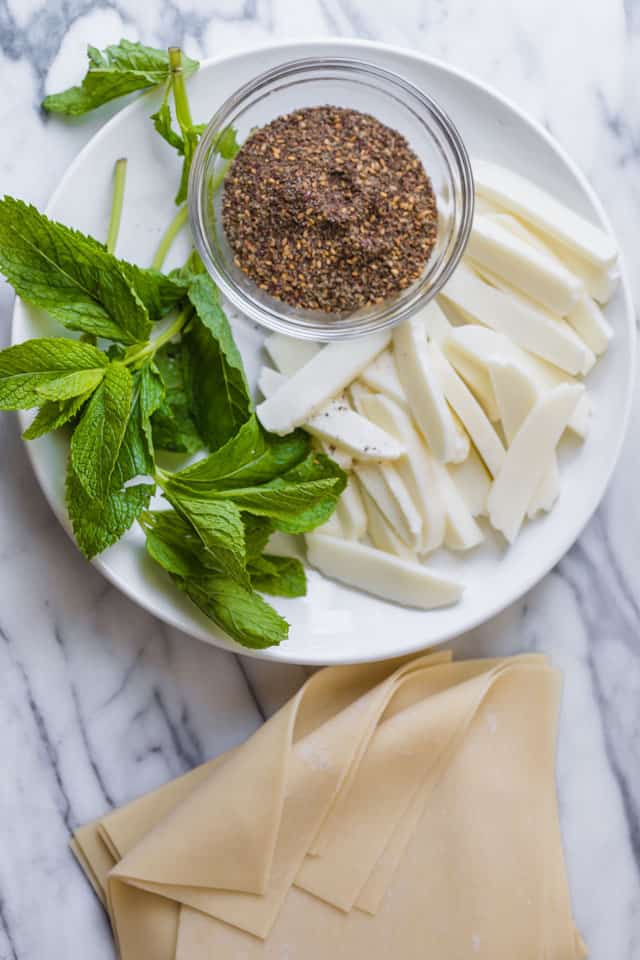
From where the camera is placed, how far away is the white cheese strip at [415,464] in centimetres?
144

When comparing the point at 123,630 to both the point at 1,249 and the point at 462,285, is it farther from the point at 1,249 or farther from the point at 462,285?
the point at 462,285

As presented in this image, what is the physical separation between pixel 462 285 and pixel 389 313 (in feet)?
0.41

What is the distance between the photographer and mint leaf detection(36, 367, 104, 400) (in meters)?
1.19

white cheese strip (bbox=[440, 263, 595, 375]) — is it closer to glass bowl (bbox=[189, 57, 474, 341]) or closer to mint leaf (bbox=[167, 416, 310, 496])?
glass bowl (bbox=[189, 57, 474, 341])

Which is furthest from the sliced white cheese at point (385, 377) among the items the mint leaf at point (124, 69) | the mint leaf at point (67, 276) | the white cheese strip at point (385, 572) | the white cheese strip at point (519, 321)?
the mint leaf at point (124, 69)

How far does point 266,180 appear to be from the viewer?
137 centimetres

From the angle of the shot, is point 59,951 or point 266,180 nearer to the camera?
point 266,180

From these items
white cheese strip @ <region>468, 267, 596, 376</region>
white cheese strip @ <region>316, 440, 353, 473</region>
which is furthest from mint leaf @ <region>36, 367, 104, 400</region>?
white cheese strip @ <region>468, 267, 596, 376</region>

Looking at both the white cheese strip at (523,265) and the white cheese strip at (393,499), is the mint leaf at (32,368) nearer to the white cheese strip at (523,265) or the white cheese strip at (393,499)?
the white cheese strip at (393,499)

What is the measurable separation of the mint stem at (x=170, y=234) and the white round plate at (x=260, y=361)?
0.02 meters

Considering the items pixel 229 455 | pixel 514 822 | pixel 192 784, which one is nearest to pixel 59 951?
pixel 192 784

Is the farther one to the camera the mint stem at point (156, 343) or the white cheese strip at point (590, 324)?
the white cheese strip at point (590, 324)

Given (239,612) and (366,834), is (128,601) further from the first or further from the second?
(366,834)

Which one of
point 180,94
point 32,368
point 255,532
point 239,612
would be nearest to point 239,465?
point 255,532
